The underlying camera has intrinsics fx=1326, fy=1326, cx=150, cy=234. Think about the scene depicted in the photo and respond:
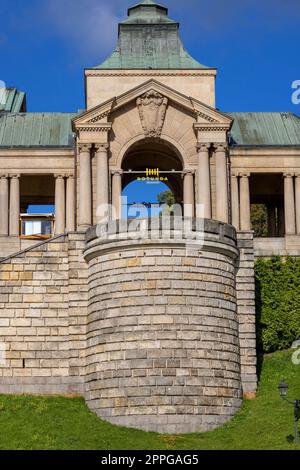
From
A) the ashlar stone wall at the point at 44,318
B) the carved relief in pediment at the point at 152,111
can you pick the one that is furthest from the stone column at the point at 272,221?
the ashlar stone wall at the point at 44,318

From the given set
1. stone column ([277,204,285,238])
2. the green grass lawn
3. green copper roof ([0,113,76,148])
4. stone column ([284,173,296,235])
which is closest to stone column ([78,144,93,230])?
green copper roof ([0,113,76,148])

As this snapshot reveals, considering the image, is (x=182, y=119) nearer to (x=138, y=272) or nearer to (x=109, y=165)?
(x=109, y=165)

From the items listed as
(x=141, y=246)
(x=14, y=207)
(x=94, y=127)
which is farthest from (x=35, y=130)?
(x=141, y=246)

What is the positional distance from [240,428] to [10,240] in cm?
2275

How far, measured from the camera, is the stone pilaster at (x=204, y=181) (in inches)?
2899

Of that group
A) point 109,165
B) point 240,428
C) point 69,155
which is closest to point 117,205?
point 109,165

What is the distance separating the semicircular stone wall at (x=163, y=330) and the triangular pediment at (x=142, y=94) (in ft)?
39.3

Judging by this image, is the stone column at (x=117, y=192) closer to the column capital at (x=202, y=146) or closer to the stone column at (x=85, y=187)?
the stone column at (x=85, y=187)

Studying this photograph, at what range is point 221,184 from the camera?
7444 cm

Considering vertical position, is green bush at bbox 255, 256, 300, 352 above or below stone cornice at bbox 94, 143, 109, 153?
below

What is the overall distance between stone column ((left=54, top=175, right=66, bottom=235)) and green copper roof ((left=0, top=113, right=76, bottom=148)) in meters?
2.24

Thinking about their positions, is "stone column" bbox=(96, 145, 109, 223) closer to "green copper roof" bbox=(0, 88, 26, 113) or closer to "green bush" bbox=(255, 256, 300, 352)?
"green bush" bbox=(255, 256, 300, 352)

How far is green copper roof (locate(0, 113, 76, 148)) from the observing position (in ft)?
264

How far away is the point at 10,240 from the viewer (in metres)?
76.8
